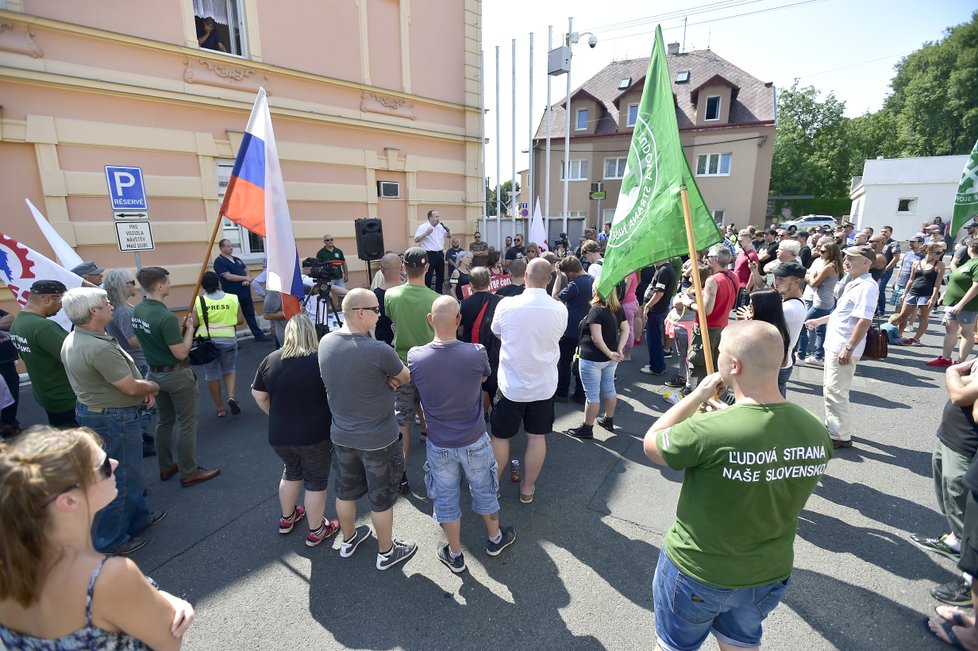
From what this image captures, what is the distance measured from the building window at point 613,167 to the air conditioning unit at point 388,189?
20.8 metres

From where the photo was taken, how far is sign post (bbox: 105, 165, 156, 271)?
6.04 meters

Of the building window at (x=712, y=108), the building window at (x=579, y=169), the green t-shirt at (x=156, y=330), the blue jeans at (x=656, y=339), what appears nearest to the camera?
the green t-shirt at (x=156, y=330)

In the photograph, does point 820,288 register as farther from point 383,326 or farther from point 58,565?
point 58,565

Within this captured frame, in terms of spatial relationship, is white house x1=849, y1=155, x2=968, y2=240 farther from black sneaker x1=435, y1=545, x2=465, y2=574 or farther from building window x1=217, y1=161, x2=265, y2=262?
black sneaker x1=435, y1=545, x2=465, y2=574

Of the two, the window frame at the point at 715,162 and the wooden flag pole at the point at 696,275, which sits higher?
the window frame at the point at 715,162

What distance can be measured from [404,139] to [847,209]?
40641mm

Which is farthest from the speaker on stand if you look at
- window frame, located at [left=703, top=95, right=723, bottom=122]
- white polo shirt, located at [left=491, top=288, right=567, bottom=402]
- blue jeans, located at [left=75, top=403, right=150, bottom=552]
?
window frame, located at [left=703, top=95, right=723, bottom=122]

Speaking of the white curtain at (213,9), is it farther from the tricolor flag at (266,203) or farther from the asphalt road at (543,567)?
the asphalt road at (543,567)

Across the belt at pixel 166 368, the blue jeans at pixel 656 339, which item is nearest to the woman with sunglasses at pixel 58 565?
the belt at pixel 166 368

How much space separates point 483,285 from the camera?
4500 mm

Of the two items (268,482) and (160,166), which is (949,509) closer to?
(268,482)

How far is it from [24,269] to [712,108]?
102 feet

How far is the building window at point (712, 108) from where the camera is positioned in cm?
2683

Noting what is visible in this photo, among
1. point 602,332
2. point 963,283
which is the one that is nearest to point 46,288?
point 602,332
